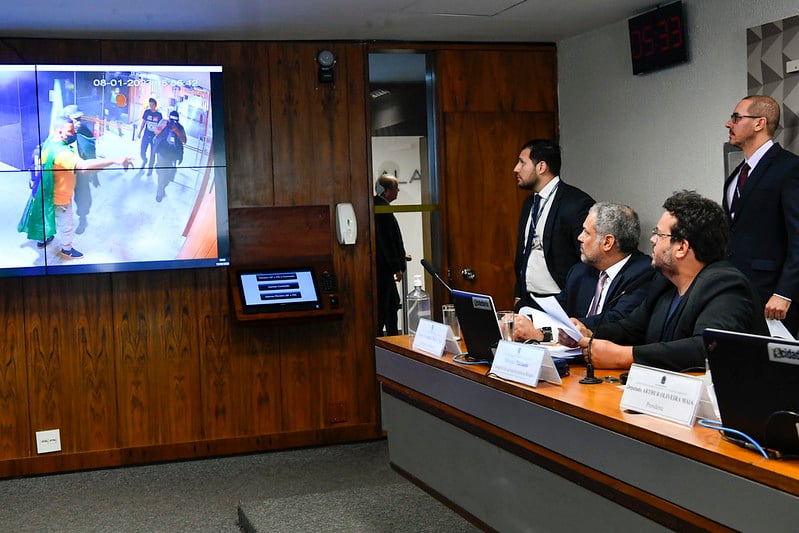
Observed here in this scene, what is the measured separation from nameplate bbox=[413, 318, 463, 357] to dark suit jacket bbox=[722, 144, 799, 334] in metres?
1.39

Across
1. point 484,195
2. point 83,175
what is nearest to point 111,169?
point 83,175

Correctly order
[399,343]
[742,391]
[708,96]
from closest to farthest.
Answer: [742,391]
[399,343]
[708,96]

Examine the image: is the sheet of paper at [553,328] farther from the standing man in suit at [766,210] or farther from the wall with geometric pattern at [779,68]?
the wall with geometric pattern at [779,68]

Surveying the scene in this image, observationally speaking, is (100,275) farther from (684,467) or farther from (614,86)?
(684,467)

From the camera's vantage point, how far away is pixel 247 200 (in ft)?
17.1

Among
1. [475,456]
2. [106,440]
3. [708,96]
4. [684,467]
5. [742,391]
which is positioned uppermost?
[708,96]

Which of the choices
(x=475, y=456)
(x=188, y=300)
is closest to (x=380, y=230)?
(x=188, y=300)

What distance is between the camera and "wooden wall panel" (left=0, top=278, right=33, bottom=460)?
490cm

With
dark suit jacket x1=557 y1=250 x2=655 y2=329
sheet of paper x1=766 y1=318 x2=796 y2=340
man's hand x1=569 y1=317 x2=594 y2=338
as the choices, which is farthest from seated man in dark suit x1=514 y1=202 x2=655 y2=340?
sheet of paper x1=766 y1=318 x2=796 y2=340

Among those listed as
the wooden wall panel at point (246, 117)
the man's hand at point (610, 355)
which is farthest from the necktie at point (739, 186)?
the wooden wall panel at point (246, 117)

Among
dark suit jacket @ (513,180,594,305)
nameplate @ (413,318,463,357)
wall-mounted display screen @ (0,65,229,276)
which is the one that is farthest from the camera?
wall-mounted display screen @ (0,65,229,276)

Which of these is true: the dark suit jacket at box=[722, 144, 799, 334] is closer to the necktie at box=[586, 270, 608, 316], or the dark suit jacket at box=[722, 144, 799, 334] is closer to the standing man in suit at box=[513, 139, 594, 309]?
the necktie at box=[586, 270, 608, 316]

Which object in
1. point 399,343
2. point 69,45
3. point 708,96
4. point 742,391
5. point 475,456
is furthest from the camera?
point 69,45

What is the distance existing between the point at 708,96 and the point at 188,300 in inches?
115
